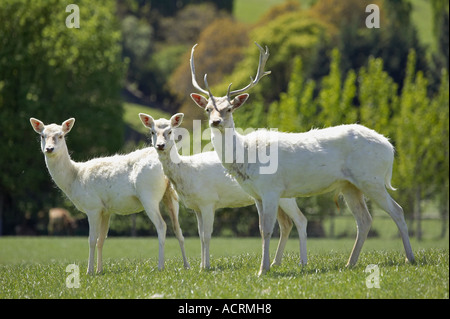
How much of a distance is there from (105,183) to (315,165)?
435 centimetres

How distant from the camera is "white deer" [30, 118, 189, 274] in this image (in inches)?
581

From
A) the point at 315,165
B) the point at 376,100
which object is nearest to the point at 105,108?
the point at 376,100

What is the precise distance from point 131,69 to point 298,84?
5218cm

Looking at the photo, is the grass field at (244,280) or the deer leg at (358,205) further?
the deer leg at (358,205)

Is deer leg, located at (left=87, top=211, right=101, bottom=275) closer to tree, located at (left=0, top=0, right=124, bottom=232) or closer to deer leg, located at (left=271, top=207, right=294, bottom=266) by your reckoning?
deer leg, located at (left=271, top=207, right=294, bottom=266)

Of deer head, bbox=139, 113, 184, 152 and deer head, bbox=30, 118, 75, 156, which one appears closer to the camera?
deer head, bbox=139, 113, 184, 152

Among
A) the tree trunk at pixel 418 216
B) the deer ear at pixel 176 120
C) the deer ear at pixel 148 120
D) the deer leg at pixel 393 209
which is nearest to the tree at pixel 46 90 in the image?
the tree trunk at pixel 418 216

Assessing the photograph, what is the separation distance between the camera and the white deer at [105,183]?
14.8 meters

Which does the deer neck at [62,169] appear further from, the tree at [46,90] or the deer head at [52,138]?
the tree at [46,90]

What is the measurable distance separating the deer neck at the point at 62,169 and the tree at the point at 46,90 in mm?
28282

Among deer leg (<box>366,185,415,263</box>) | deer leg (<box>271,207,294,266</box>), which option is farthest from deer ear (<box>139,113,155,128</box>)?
deer leg (<box>366,185,415,263</box>)

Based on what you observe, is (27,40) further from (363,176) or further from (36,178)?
(363,176)

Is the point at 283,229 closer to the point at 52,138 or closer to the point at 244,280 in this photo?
the point at 244,280

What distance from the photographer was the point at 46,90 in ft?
151
